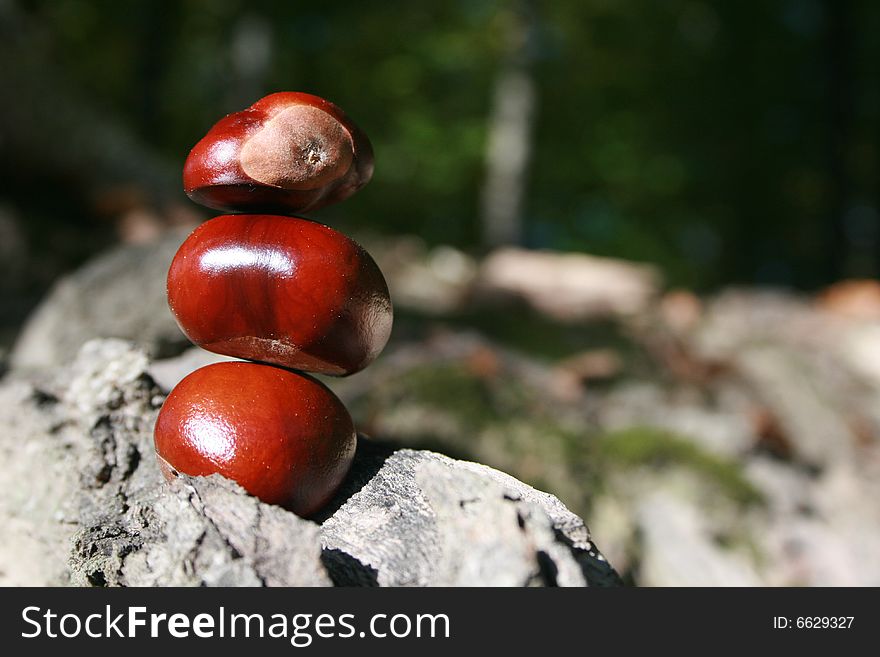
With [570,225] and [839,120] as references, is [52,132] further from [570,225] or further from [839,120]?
[839,120]

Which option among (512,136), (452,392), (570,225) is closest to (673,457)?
(452,392)

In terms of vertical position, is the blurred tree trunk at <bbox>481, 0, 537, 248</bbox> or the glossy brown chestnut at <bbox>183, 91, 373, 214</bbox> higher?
the blurred tree trunk at <bbox>481, 0, 537, 248</bbox>

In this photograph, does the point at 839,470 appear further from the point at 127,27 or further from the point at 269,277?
the point at 127,27

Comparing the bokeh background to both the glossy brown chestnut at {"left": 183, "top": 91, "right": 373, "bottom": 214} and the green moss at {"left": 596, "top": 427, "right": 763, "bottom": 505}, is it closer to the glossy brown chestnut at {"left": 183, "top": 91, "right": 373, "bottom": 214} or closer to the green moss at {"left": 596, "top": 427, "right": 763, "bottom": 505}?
the green moss at {"left": 596, "top": 427, "right": 763, "bottom": 505}

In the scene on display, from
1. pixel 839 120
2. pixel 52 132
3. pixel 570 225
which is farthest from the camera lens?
pixel 570 225

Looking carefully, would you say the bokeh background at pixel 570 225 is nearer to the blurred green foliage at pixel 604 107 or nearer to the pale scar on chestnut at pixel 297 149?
the blurred green foliage at pixel 604 107

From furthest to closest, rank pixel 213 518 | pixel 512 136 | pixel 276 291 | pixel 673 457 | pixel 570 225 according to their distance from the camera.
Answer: pixel 570 225 < pixel 512 136 < pixel 673 457 < pixel 276 291 < pixel 213 518

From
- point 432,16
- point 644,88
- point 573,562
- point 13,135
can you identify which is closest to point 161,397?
point 573,562

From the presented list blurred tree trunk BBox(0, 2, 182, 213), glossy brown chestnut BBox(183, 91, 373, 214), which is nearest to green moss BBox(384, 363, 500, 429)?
glossy brown chestnut BBox(183, 91, 373, 214)
